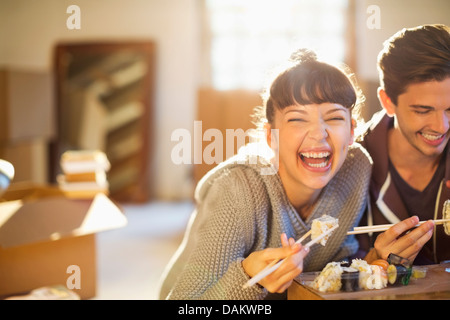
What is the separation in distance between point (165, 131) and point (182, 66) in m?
0.56

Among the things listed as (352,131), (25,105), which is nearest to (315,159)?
(352,131)

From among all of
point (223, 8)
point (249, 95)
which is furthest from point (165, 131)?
point (249, 95)

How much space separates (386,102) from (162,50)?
11.5ft

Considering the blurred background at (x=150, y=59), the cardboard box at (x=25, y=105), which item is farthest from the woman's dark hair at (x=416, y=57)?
the blurred background at (x=150, y=59)

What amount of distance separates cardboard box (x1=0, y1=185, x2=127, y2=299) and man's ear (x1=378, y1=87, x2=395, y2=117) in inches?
29.5

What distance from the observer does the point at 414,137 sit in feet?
3.71

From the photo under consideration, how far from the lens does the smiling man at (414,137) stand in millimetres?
1077

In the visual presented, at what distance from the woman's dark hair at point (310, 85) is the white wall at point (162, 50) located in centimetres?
332

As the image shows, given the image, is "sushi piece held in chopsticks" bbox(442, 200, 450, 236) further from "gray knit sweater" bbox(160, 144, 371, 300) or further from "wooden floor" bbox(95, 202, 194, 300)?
"wooden floor" bbox(95, 202, 194, 300)

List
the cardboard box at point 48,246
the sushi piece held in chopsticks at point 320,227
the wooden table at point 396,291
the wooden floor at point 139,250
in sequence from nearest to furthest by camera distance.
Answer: the wooden table at point 396,291 < the sushi piece held in chopsticks at point 320,227 < the cardboard box at point 48,246 < the wooden floor at point 139,250

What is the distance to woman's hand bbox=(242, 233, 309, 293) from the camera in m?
0.93

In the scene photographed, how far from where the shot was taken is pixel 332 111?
1.06 metres
